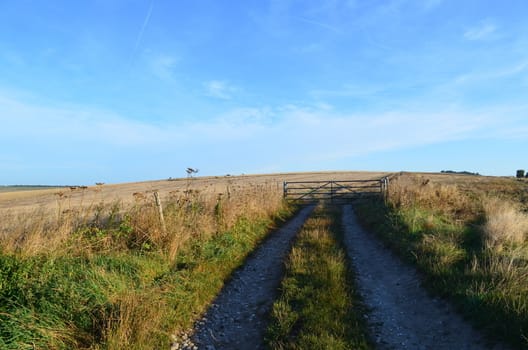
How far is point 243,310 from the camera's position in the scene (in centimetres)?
615

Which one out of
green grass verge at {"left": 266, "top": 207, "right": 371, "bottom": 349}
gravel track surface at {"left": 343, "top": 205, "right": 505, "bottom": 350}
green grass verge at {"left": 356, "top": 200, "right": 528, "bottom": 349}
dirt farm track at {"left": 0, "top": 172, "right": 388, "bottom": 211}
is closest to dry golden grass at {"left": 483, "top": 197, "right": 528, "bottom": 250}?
green grass verge at {"left": 356, "top": 200, "right": 528, "bottom": 349}

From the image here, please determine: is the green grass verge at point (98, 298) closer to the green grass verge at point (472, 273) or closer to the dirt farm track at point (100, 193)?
the dirt farm track at point (100, 193)

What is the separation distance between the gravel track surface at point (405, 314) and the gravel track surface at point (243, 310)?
6.37 ft

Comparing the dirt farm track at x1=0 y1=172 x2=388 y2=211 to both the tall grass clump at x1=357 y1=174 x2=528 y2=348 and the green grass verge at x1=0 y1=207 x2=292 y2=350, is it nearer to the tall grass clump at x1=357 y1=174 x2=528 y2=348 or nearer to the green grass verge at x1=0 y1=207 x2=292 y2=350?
the green grass verge at x1=0 y1=207 x2=292 y2=350

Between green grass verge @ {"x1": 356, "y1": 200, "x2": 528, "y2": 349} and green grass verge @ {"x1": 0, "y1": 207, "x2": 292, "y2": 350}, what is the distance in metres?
4.80

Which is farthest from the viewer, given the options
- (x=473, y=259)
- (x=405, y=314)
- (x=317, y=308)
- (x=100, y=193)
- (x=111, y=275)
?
(x=100, y=193)

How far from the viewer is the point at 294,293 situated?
630 centimetres

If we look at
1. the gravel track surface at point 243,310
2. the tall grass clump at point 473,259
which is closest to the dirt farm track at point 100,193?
the gravel track surface at point 243,310

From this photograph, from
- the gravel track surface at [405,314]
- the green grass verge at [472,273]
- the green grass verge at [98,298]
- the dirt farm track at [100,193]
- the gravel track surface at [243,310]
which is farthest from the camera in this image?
the dirt farm track at [100,193]

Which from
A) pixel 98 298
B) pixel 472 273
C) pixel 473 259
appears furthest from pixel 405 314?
pixel 98 298

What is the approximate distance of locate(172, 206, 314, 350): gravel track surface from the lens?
5.04 metres

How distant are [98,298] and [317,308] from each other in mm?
3694

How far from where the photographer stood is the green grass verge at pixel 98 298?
4.24 metres

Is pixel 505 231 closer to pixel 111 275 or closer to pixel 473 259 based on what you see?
pixel 473 259
